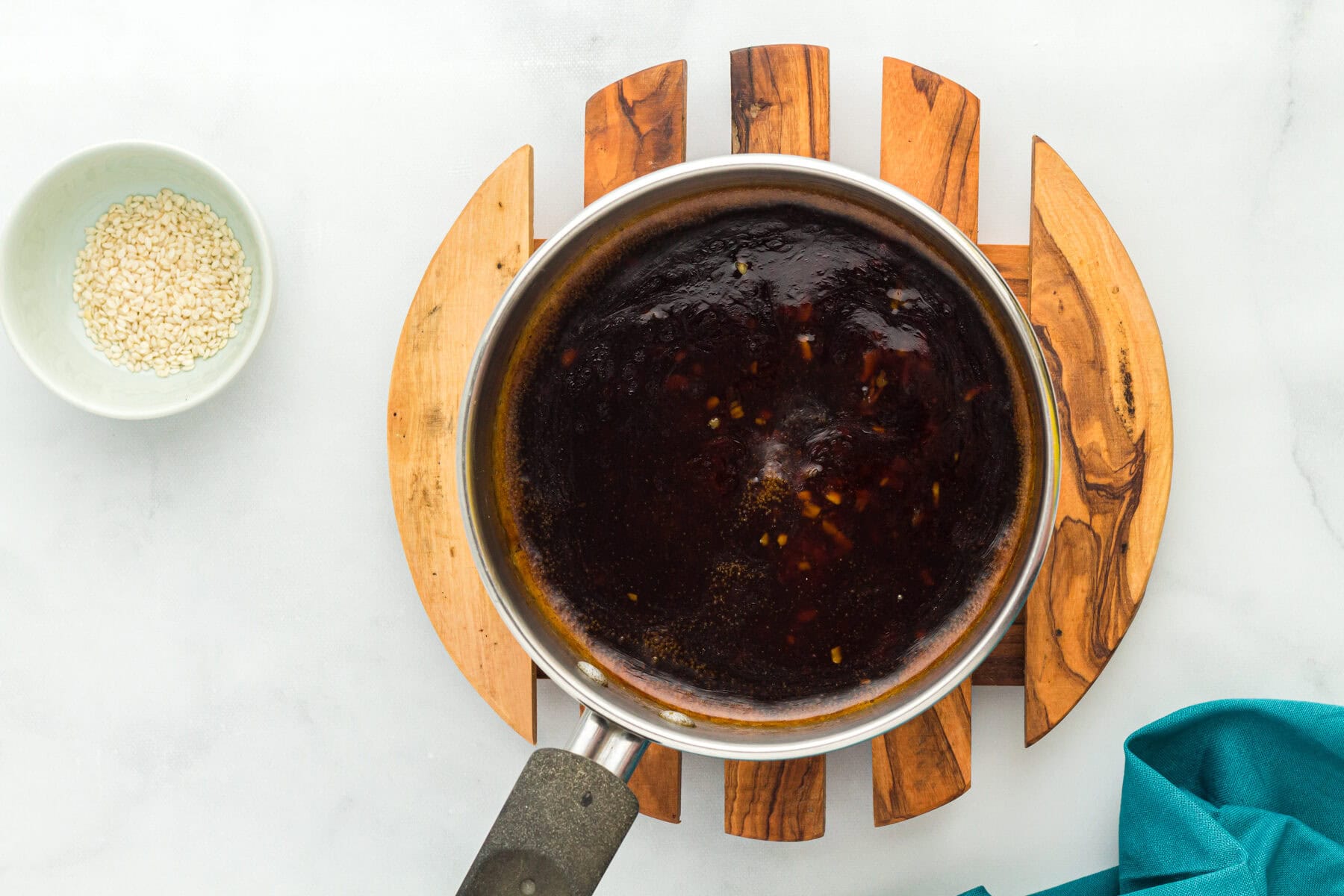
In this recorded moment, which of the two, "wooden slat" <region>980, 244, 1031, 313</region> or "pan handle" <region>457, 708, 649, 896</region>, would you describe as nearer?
"pan handle" <region>457, 708, 649, 896</region>

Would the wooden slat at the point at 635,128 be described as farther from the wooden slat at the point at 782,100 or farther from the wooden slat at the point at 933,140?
the wooden slat at the point at 933,140

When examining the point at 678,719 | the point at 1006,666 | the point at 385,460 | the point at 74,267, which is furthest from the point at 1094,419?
the point at 74,267

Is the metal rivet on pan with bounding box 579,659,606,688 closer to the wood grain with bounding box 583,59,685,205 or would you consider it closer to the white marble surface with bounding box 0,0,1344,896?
the white marble surface with bounding box 0,0,1344,896

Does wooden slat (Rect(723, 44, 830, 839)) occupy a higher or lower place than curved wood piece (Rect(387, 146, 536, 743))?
higher

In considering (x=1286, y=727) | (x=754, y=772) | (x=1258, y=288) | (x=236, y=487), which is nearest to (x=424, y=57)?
(x=236, y=487)

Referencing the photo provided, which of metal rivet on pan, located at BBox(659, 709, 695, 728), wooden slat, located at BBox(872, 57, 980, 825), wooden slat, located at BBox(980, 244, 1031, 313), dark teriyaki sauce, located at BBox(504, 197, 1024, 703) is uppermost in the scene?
wooden slat, located at BBox(872, 57, 980, 825)

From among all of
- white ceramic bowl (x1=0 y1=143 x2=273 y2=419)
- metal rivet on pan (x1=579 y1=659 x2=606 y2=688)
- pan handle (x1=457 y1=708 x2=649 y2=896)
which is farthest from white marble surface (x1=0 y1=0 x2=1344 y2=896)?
pan handle (x1=457 y1=708 x2=649 y2=896)

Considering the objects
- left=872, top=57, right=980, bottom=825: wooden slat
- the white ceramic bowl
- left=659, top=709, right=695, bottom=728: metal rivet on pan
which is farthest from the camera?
the white ceramic bowl
